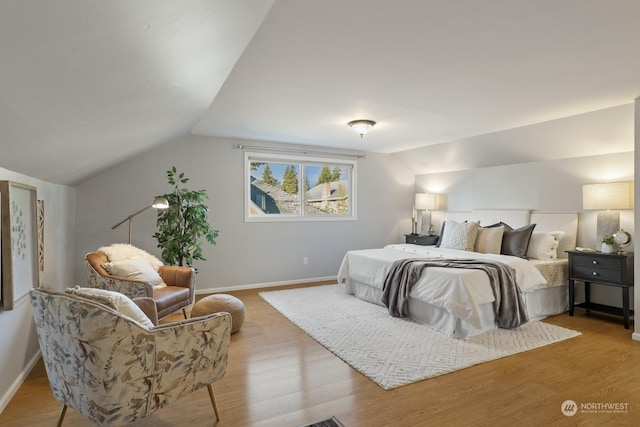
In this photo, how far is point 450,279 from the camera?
3.40m

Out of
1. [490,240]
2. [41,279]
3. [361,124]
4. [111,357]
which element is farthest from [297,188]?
[111,357]

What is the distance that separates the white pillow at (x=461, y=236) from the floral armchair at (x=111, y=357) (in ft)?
12.9

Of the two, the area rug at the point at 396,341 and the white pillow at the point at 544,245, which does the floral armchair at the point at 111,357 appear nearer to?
the area rug at the point at 396,341

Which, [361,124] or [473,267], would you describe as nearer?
[473,267]

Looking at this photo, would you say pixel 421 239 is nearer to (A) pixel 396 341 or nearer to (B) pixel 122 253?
(A) pixel 396 341

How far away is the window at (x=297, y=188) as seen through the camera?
5602 mm

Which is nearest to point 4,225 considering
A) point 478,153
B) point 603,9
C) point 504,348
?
point 603,9

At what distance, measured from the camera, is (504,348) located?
121 inches

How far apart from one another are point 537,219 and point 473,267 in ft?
6.42

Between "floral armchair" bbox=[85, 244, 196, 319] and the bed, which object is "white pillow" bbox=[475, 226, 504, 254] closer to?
the bed

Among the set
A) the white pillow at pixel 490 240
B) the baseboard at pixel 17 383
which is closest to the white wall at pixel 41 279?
the baseboard at pixel 17 383

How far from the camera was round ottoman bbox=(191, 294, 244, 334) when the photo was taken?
3.48m

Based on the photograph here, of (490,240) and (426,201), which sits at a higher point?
(426,201)

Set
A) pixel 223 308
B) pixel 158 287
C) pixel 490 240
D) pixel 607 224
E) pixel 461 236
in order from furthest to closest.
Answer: pixel 461 236 → pixel 490 240 → pixel 607 224 → pixel 158 287 → pixel 223 308
